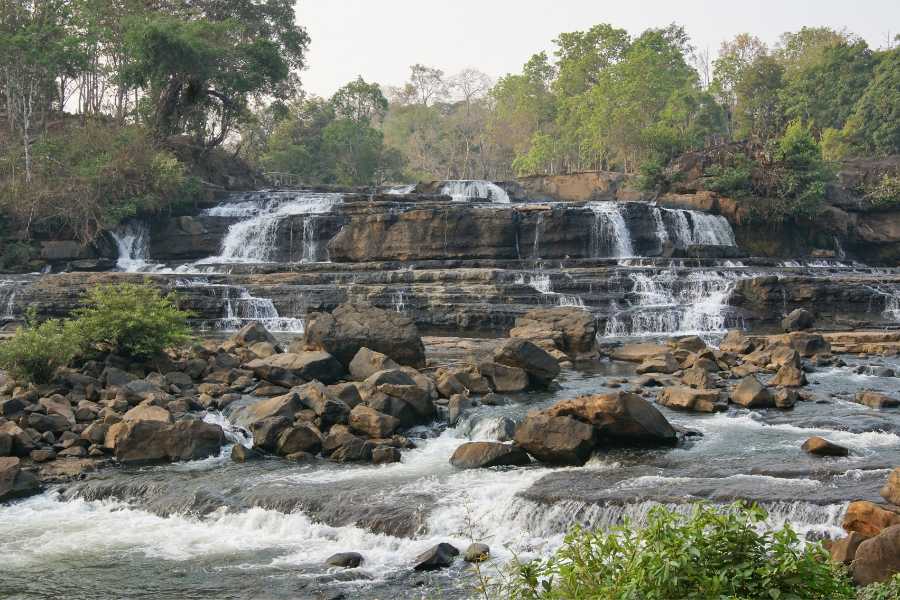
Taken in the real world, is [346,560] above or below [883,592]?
below

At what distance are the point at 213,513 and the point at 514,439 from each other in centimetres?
366

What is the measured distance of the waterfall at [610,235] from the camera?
2942 cm

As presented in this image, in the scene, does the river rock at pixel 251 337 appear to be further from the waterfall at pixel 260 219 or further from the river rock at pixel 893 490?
the waterfall at pixel 260 219

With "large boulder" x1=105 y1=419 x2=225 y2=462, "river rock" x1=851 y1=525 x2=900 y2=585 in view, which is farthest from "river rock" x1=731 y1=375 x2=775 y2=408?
"large boulder" x1=105 y1=419 x2=225 y2=462

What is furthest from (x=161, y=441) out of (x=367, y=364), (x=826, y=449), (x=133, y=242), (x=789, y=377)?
(x=133, y=242)

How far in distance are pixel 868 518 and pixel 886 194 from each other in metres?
30.5

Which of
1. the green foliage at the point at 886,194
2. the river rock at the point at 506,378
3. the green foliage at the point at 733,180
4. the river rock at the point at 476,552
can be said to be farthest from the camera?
the green foliage at the point at 886,194

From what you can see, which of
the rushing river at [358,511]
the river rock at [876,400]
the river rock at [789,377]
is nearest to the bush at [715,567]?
the rushing river at [358,511]

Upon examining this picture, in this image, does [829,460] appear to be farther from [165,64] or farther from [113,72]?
[113,72]

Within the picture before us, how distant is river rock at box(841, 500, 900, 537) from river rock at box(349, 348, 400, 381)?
322 inches

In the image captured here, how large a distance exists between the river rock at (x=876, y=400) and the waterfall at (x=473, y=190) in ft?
87.8

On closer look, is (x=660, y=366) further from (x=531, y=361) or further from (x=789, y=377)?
(x=531, y=361)

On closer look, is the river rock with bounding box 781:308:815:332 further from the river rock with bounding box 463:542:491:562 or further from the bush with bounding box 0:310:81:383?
the bush with bounding box 0:310:81:383

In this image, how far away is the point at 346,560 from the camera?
7582 mm
